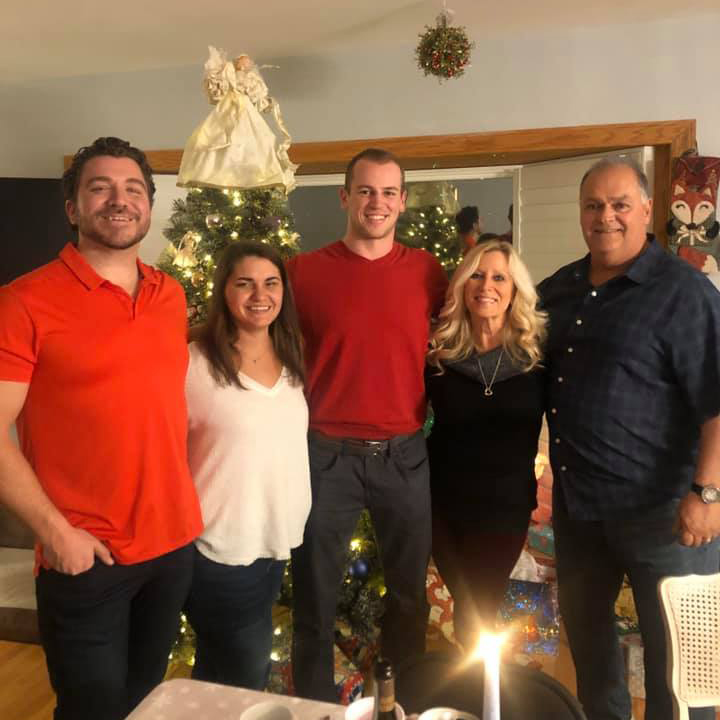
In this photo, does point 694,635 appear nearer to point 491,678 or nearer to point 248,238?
→ point 491,678

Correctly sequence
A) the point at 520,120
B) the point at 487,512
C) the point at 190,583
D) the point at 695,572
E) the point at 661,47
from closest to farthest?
the point at 190,583 → the point at 695,572 → the point at 487,512 → the point at 661,47 → the point at 520,120

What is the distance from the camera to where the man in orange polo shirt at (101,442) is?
49.1 inches

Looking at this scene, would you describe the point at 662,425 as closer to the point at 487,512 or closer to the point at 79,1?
the point at 487,512

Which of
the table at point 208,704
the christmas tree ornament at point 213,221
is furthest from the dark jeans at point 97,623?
the christmas tree ornament at point 213,221

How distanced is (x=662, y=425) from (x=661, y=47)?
7.90ft

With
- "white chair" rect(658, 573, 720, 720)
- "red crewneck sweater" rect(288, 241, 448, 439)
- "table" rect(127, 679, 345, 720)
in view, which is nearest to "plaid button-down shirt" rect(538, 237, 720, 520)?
"white chair" rect(658, 573, 720, 720)

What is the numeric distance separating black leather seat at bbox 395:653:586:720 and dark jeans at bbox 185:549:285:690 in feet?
1.47

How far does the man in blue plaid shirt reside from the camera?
1.58 metres

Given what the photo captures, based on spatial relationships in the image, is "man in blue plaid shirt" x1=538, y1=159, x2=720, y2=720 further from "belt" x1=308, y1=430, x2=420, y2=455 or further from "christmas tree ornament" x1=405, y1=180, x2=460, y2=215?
"christmas tree ornament" x1=405, y1=180, x2=460, y2=215

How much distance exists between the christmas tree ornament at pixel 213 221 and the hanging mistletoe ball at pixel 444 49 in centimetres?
124

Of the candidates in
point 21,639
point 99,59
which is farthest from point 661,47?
point 21,639

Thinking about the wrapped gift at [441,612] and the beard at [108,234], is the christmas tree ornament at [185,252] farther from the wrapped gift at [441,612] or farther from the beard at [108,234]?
the wrapped gift at [441,612]

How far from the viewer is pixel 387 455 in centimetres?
181

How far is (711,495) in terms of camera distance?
1.54 meters
